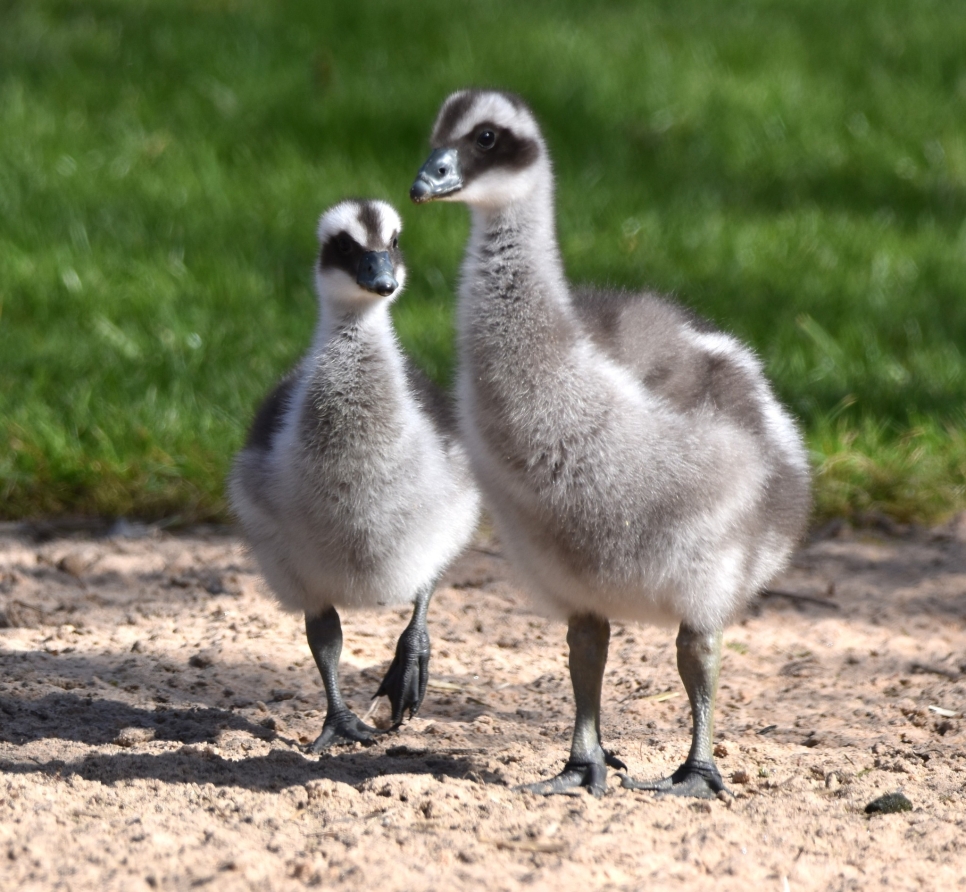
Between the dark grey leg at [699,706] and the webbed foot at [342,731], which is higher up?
the dark grey leg at [699,706]

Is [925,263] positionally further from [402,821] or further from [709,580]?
[402,821]

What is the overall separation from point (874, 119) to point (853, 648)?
633cm

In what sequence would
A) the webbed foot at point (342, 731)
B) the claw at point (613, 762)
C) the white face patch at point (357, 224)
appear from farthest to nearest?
the white face patch at point (357, 224) → the webbed foot at point (342, 731) → the claw at point (613, 762)

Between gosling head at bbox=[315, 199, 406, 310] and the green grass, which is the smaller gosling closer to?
gosling head at bbox=[315, 199, 406, 310]

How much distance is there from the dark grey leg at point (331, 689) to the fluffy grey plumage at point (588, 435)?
857 millimetres

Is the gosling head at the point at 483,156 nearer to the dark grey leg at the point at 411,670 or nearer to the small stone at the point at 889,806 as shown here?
the dark grey leg at the point at 411,670

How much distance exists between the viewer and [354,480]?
495 cm

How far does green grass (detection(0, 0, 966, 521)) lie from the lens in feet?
23.5

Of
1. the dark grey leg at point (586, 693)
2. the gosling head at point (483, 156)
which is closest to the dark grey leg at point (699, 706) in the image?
the dark grey leg at point (586, 693)

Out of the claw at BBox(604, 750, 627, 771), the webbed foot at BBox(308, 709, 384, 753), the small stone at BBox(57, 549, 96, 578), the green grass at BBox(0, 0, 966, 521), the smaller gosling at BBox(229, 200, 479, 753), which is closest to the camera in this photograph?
the claw at BBox(604, 750, 627, 771)

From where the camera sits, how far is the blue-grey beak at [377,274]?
4.95 metres

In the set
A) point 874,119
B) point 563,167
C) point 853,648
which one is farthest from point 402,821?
point 874,119

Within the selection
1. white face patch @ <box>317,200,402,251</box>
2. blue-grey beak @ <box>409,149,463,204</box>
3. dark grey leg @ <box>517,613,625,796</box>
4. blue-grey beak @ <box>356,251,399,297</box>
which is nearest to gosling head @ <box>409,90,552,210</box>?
blue-grey beak @ <box>409,149,463,204</box>

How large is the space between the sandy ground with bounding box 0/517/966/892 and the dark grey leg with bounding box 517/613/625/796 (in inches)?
4.5
